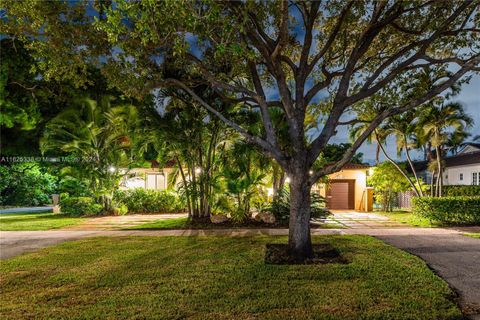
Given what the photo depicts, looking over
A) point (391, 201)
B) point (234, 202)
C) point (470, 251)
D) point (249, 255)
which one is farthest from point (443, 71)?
point (391, 201)

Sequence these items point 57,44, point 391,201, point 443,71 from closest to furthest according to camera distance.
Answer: point 57,44 < point 443,71 < point 391,201

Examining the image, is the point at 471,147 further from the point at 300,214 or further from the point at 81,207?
the point at 81,207

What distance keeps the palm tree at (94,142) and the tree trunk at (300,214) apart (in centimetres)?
1109

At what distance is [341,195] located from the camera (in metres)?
20.7

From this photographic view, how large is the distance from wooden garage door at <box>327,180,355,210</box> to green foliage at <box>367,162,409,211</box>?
1.56 meters

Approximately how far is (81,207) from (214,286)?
13752 mm

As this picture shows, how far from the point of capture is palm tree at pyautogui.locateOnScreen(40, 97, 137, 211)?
15727 millimetres

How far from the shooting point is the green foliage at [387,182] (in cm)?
1825

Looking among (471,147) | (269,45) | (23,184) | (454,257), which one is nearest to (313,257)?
(454,257)

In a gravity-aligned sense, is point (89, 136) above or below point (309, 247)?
above

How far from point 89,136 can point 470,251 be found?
1606 cm

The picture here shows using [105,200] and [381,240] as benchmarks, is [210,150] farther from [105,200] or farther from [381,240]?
[105,200]

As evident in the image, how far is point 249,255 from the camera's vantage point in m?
6.93

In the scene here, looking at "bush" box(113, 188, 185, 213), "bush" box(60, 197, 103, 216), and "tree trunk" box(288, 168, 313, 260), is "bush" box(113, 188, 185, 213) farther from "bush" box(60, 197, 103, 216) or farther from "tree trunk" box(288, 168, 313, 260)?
"tree trunk" box(288, 168, 313, 260)
